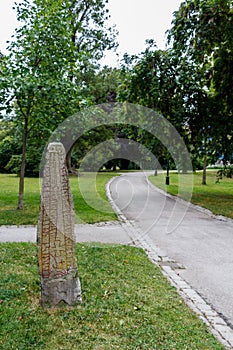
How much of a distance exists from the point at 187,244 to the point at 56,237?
14.1 ft

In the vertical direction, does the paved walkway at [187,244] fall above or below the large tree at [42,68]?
below

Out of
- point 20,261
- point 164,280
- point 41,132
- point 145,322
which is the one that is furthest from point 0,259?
point 41,132

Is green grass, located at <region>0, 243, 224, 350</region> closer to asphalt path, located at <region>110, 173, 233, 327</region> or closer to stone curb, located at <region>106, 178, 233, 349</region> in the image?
stone curb, located at <region>106, 178, 233, 349</region>

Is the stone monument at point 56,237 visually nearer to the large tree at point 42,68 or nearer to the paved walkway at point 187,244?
the paved walkway at point 187,244

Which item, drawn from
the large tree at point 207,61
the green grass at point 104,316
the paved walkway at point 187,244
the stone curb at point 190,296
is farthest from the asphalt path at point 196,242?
the large tree at point 207,61

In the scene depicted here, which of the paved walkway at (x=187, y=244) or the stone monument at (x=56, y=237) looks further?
the paved walkway at (x=187, y=244)

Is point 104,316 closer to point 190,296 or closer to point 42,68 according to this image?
point 190,296

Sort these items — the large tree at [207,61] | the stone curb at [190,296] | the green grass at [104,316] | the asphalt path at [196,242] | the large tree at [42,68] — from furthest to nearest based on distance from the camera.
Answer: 1. the large tree at [207,61]
2. the large tree at [42,68]
3. the asphalt path at [196,242]
4. the stone curb at [190,296]
5. the green grass at [104,316]

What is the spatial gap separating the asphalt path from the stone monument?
187 centimetres

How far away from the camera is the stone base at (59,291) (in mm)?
3768

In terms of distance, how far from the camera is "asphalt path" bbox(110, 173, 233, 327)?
4.76m

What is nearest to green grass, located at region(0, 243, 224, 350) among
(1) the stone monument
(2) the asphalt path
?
(1) the stone monument

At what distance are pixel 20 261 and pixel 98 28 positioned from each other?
24206 mm

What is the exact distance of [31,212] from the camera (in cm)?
1058
